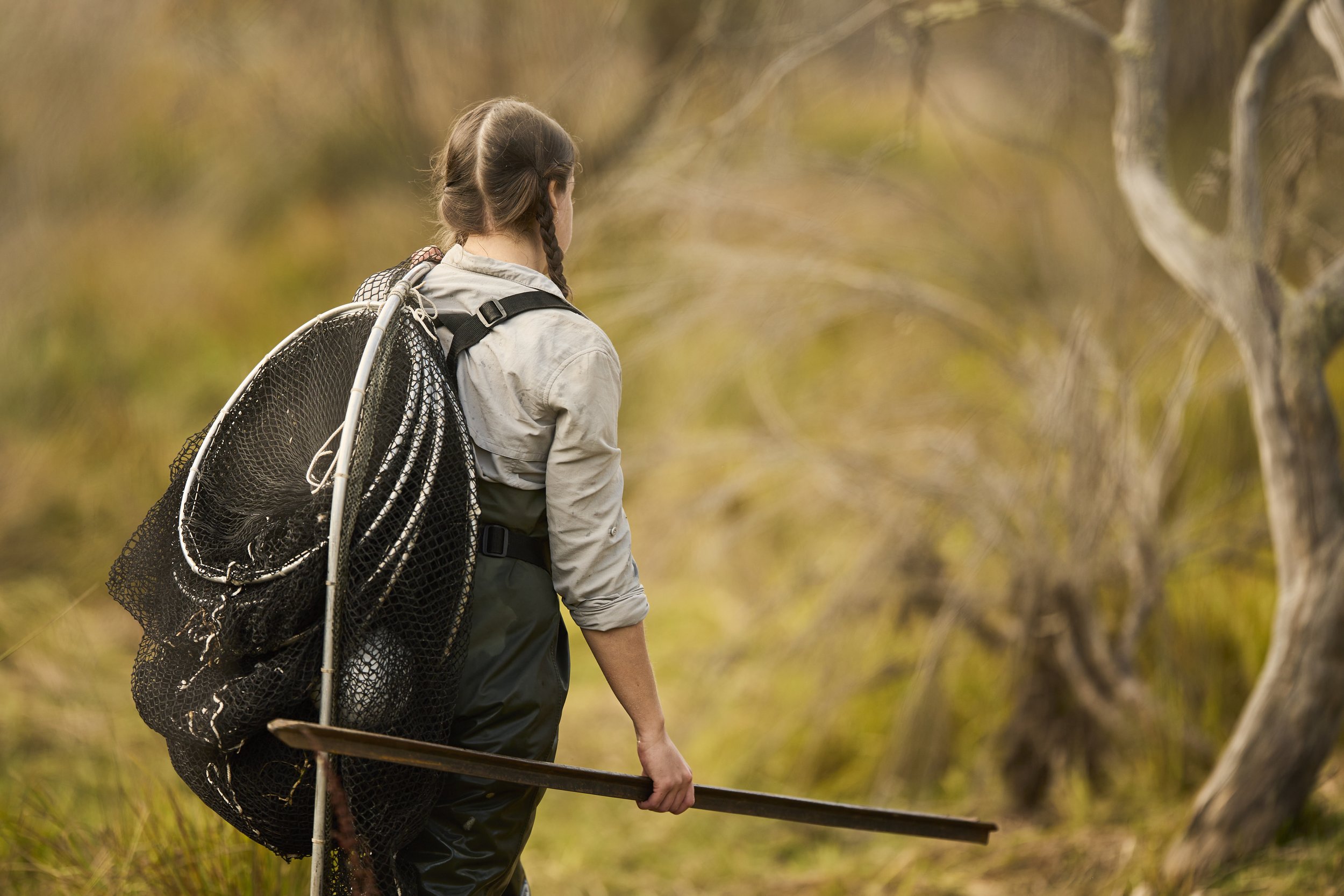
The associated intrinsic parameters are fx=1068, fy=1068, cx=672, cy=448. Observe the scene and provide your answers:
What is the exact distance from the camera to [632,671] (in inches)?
54.4

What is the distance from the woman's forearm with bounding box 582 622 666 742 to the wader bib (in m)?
0.07

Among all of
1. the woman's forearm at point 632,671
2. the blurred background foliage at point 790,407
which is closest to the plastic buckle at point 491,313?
the woman's forearm at point 632,671

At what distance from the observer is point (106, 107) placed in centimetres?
488

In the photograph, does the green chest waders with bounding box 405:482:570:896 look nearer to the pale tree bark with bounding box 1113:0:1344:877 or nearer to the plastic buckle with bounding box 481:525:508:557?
the plastic buckle with bounding box 481:525:508:557

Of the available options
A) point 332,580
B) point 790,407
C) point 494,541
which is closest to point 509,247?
point 494,541

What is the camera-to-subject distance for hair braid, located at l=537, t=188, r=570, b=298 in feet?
4.63

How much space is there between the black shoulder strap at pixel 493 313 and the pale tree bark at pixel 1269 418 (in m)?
1.52

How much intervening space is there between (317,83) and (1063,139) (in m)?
3.26

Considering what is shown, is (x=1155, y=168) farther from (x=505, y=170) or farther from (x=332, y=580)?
(x=332, y=580)

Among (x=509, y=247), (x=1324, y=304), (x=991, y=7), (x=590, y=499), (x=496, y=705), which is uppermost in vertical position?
(x=991, y=7)

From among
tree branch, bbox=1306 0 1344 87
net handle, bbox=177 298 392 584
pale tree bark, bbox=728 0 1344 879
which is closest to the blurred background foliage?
pale tree bark, bbox=728 0 1344 879

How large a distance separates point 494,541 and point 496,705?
206 mm

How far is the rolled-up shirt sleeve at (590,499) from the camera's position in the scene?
51.1 inches

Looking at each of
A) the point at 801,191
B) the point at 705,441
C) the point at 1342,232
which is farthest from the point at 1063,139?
the point at 705,441
